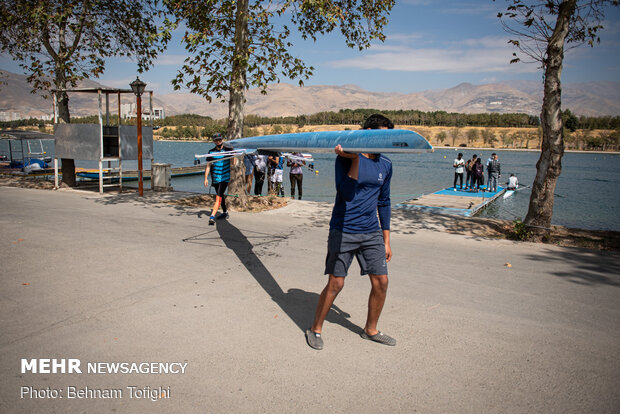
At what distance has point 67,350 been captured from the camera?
3.73 m

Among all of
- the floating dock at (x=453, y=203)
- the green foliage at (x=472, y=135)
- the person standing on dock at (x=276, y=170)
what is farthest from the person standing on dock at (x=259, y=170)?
the green foliage at (x=472, y=135)

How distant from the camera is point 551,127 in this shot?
29.4 feet

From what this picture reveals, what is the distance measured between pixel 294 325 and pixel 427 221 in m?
7.54

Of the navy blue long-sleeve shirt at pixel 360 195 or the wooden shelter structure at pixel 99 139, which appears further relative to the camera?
the wooden shelter structure at pixel 99 139

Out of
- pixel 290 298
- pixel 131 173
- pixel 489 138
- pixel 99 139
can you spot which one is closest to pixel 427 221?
pixel 290 298

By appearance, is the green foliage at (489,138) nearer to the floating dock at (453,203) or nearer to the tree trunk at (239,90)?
the floating dock at (453,203)

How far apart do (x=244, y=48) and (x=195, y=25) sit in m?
1.81

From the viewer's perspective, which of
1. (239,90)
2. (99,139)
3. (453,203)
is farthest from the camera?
(453,203)

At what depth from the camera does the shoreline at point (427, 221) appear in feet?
29.2

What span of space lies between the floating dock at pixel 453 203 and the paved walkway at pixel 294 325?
7388 mm

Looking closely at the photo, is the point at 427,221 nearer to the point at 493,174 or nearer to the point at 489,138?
the point at 493,174

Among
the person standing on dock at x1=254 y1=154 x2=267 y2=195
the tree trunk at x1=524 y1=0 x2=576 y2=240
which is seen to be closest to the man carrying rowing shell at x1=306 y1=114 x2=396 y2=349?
the tree trunk at x1=524 y1=0 x2=576 y2=240

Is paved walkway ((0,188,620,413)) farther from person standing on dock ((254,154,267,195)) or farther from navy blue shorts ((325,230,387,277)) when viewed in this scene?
person standing on dock ((254,154,267,195))

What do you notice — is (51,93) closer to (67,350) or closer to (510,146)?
(67,350)
